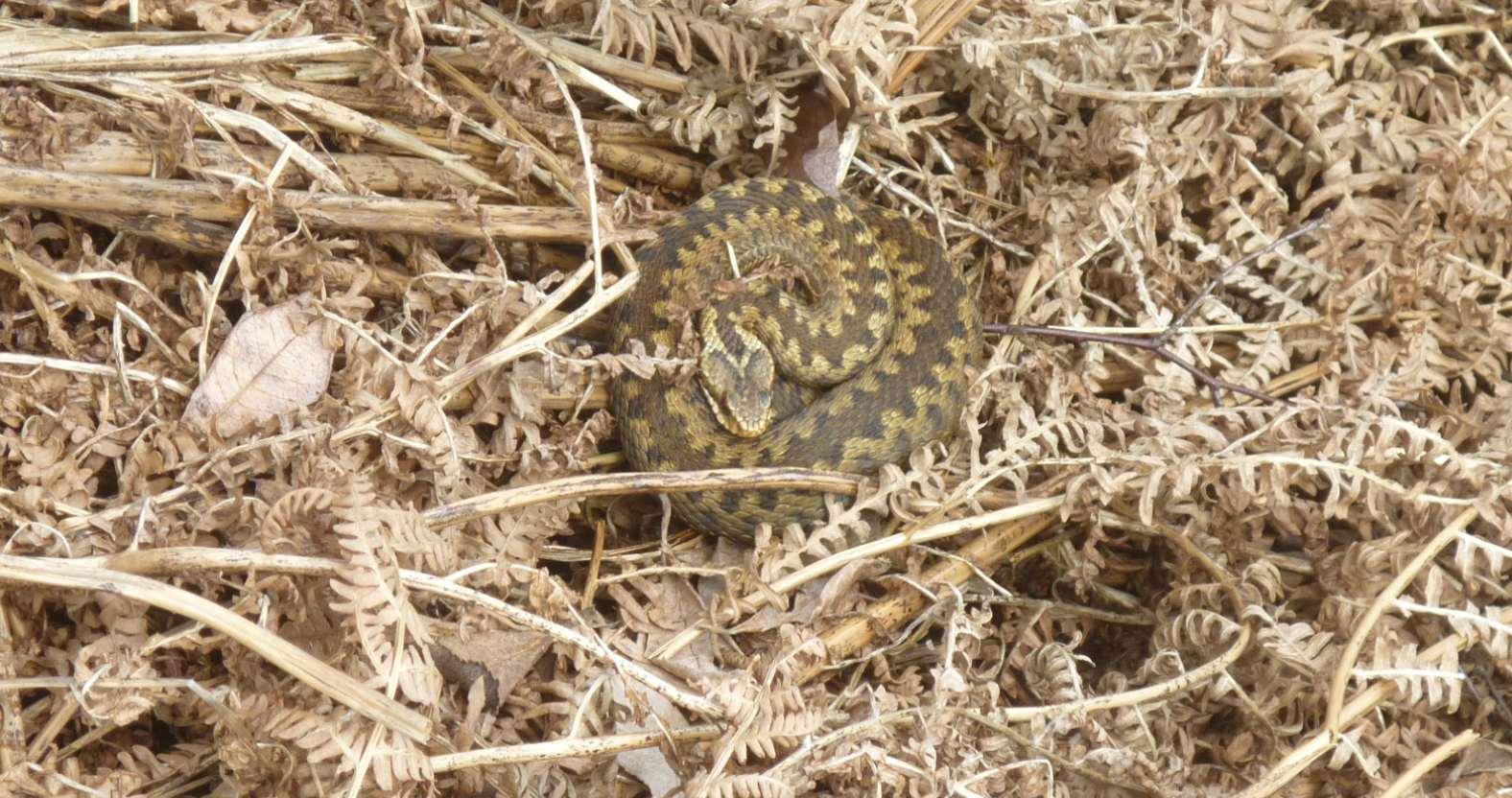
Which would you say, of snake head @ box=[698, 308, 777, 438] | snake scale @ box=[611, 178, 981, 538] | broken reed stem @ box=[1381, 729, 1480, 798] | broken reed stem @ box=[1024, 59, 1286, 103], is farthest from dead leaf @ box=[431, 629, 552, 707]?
broken reed stem @ box=[1024, 59, 1286, 103]

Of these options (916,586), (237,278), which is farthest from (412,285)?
(916,586)

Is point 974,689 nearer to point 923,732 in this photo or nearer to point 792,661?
point 923,732

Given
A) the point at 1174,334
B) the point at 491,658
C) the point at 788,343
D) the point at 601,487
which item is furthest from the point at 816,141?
the point at 491,658

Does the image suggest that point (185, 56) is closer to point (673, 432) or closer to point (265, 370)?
point (265, 370)

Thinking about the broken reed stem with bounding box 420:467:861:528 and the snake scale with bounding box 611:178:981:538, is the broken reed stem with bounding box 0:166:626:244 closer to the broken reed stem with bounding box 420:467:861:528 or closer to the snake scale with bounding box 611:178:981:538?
the snake scale with bounding box 611:178:981:538

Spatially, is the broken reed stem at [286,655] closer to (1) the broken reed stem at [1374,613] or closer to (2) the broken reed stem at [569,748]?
(2) the broken reed stem at [569,748]

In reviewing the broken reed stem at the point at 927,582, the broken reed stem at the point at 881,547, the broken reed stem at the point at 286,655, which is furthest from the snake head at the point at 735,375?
the broken reed stem at the point at 286,655
